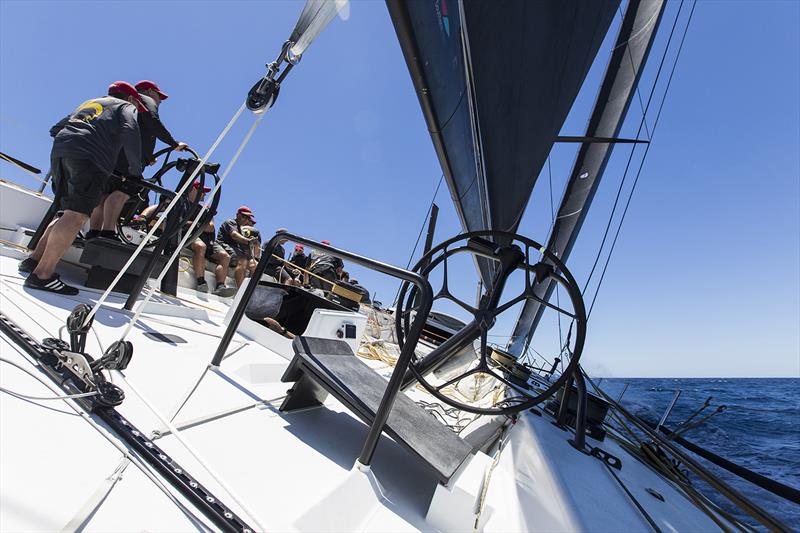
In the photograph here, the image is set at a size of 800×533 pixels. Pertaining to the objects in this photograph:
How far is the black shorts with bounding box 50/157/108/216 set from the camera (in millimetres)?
1791

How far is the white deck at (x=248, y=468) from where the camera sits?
679 millimetres

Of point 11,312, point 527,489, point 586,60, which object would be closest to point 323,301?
point 11,312

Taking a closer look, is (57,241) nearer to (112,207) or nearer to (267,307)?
(112,207)

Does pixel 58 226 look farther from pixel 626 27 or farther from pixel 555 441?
pixel 626 27

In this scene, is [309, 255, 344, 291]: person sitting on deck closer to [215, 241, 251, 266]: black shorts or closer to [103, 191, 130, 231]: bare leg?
[215, 241, 251, 266]: black shorts

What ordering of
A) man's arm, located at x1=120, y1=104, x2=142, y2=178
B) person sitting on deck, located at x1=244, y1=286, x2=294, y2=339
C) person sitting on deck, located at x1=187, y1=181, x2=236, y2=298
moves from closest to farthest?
man's arm, located at x1=120, y1=104, x2=142, y2=178 → person sitting on deck, located at x1=244, y1=286, x2=294, y2=339 → person sitting on deck, located at x1=187, y1=181, x2=236, y2=298

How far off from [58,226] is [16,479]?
1.67 meters

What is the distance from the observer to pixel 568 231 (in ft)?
18.2

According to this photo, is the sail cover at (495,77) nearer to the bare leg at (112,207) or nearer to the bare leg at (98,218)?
the bare leg at (112,207)

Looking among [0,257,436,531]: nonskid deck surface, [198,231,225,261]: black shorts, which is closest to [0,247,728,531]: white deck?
[0,257,436,531]: nonskid deck surface

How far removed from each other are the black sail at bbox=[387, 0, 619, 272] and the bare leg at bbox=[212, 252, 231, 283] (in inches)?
124

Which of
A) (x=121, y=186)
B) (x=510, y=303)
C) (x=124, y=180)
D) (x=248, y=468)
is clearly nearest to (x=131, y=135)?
(x=124, y=180)

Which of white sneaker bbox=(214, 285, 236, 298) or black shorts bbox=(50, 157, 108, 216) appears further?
white sneaker bbox=(214, 285, 236, 298)

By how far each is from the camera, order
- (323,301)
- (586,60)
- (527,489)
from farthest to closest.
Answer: (323,301)
(586,60)
(527,489)
